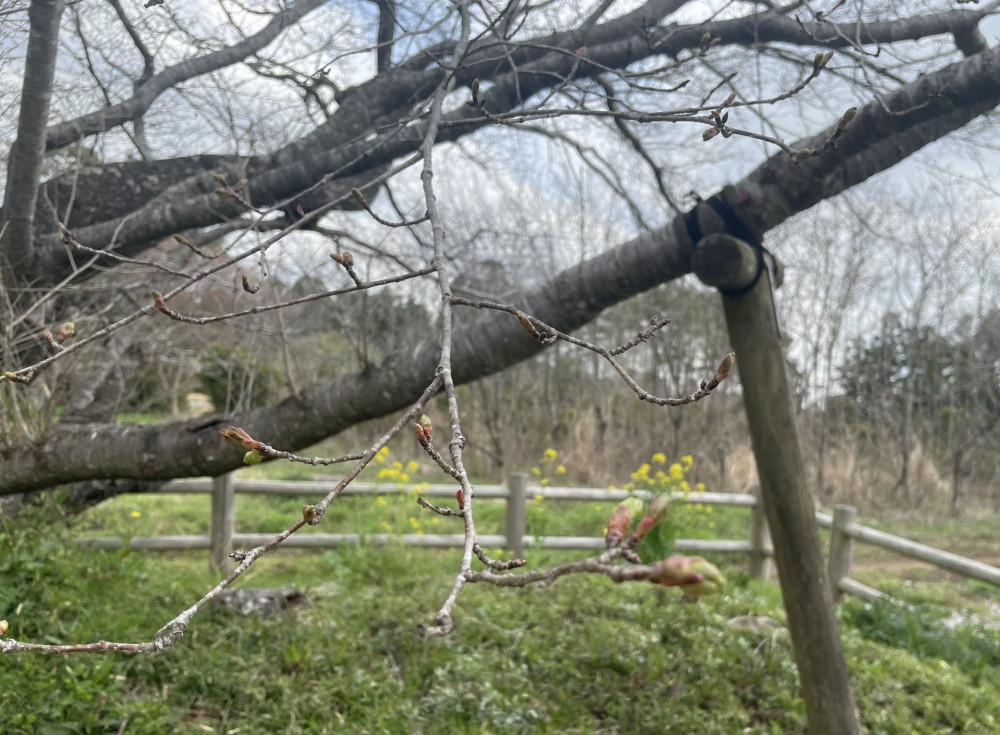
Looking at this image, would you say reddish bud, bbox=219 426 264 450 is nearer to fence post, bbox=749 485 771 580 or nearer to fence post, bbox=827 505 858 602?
fence post, bbox=827 505 858 602

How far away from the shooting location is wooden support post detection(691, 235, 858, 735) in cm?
265

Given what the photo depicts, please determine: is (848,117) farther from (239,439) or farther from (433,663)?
(433,663)

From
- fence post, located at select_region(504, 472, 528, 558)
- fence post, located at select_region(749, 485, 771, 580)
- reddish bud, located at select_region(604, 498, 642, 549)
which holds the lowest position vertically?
fence post, located at select_region(749, 485, 771, 580)

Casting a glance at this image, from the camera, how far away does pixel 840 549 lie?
18.1ft

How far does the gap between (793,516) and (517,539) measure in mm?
3523

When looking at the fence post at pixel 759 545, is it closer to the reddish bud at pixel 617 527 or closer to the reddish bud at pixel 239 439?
the reddish bud at pixel 617 527

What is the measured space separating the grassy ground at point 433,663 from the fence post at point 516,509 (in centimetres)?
160

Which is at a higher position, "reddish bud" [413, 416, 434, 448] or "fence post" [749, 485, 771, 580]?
"reddish bud" [413, 416, 434, 448]

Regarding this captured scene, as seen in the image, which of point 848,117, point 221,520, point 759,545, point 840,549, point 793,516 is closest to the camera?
point 848,117

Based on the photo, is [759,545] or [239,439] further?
[759,545]

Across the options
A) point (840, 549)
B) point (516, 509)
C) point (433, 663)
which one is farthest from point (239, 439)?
point (840, 549)

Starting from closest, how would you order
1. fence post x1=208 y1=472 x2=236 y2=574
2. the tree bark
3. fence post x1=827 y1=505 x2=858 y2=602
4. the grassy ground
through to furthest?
the tree bark < the grassy ground < fence post x1=208 y1=472 x2=236 y2=574 < fence post x1=827 y1=505 x2=858 y2=602

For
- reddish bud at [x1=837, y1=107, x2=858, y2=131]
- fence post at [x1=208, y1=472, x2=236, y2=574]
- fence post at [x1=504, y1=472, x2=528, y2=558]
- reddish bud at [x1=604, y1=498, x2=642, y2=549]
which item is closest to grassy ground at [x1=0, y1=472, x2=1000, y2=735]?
fence post at [x1=208, y1=472, x2=236, y2=574]

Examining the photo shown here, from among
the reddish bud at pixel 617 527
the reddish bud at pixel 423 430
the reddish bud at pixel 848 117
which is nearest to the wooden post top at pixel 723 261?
the reddish bud at pixel 848 117
